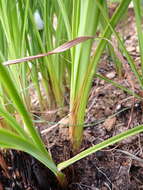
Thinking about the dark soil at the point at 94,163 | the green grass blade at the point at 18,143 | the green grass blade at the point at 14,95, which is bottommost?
the dark soil at the point at 94,163

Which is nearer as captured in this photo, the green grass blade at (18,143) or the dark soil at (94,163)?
the green grass blade at (18,143)

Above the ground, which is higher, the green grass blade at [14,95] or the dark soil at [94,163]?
the green grass blade at [14,95]

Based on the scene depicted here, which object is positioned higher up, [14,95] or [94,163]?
[14,95]

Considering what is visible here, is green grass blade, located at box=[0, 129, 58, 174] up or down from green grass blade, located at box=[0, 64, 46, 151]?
down

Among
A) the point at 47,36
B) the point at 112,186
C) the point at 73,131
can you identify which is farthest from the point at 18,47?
the point at 112,186

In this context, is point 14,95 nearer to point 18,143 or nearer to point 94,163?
point 18,143

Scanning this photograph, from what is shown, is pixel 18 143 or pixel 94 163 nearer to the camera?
pixel 18 143

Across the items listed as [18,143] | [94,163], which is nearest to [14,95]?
[18,143]

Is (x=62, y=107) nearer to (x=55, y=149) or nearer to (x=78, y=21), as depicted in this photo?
(x=55, y=149)

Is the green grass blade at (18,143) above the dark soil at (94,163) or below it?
above

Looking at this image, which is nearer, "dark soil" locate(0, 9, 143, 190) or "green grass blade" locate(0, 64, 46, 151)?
"green grass blade" locate(0, 64, 46, 151)

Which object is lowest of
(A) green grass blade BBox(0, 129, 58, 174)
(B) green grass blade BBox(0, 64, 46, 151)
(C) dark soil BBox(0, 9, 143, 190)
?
(C) dark soil BBox(0, 9, 143, 190)
